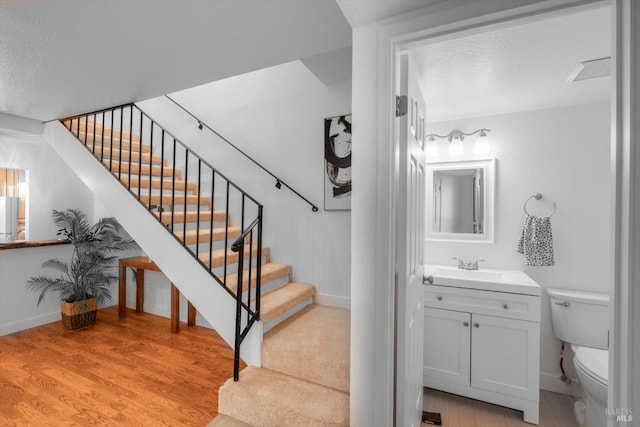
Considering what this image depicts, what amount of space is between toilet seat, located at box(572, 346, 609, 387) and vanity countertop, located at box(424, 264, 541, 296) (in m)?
0.42

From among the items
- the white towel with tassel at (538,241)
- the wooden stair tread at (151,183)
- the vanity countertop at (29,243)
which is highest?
the wooden stair tread at (151,183)

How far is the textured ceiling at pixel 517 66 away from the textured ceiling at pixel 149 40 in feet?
2.14

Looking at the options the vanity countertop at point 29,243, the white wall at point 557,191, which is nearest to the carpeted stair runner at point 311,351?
the white wall at point 557,191

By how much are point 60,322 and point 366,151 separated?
14.6 feet

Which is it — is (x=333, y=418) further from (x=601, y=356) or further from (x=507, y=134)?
(x=507, y=134)

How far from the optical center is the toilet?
1.70 m

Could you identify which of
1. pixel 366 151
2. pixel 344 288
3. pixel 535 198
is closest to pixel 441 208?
pixel 535 198

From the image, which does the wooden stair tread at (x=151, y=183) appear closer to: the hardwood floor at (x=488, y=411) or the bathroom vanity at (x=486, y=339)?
the bathroom vanity at (x=486, y=339)

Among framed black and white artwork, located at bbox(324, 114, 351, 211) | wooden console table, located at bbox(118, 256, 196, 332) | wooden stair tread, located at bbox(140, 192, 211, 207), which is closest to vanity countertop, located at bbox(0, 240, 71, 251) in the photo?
wooden console table, located at bbox(118, 256, 196, 332)

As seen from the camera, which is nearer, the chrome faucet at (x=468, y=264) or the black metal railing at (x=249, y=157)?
the chrome faucet at (x=468, y=264)

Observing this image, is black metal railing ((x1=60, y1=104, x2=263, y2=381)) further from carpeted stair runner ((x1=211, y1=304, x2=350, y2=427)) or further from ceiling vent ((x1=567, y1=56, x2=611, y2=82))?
ceiling vent ((x1=567, y1=56, x2=611, y2=82))

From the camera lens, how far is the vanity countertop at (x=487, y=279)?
2.04m

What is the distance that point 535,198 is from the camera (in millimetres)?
2443

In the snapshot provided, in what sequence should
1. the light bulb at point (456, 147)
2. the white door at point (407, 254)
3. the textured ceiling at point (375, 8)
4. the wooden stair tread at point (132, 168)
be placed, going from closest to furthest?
1. the textured ceiling at point (375, 8)
2. the white door at point (407, 254)
3. the light bulb at point (456, 147)
4. the wooden stair tread at point (132, 168)
